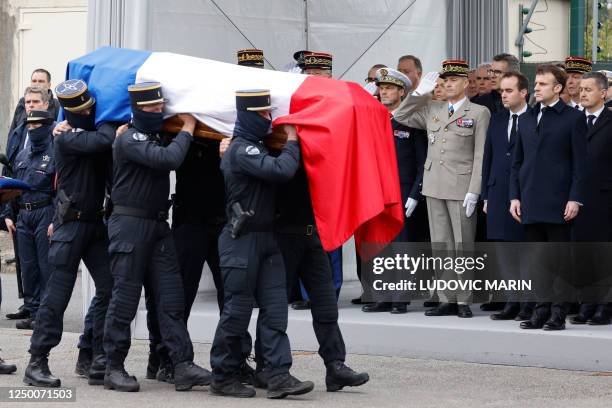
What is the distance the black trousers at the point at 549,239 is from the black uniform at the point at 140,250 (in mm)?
2561

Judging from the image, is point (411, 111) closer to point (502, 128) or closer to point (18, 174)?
point (502, 128)

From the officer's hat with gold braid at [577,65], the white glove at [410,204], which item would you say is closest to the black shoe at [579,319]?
the white glove at [410,204]

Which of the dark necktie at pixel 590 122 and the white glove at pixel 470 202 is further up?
the dark necktie at pixel 590 122

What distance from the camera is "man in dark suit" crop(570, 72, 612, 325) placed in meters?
9.43

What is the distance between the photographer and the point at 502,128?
387 inches

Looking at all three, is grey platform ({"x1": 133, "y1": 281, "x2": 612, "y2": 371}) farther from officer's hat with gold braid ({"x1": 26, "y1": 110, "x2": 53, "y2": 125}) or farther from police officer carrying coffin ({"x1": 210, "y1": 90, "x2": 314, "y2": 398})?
police officer carrying coffin ({"x1": 210, "y1": 90, "x2": 314, "y2": 398})

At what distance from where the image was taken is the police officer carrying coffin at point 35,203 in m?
11.1

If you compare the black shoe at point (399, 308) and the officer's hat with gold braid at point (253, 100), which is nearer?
the officer's hat with gold braid at point (253, 100)

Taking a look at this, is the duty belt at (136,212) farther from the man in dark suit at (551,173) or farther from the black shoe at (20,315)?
the black shoe at (20,315)

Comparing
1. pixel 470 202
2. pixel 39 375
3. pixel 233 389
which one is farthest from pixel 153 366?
pixel 470 202

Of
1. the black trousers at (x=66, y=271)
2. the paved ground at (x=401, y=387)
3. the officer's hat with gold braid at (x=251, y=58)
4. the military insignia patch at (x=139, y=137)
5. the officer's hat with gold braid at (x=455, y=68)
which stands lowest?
the paved ground at (x=401, y=387)

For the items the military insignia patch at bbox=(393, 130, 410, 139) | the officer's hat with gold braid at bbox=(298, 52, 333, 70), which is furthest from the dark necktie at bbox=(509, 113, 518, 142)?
the officer's hat with gold braid at bbox=(298, 52, 333, 70)

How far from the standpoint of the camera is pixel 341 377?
7969 millimetres

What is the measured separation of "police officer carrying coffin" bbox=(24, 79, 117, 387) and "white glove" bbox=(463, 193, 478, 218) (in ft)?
9.49
